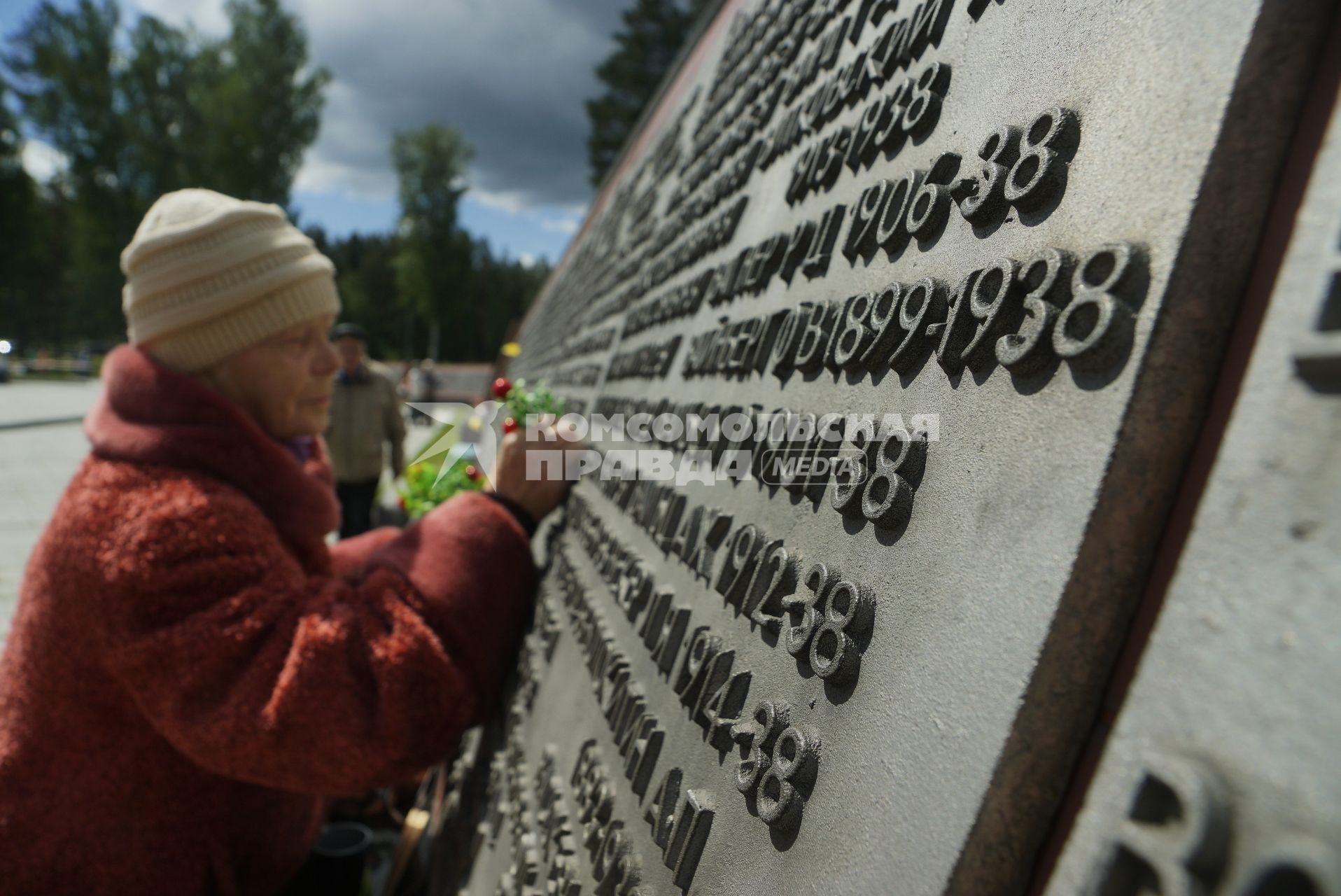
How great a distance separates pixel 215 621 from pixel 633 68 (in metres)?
29.9

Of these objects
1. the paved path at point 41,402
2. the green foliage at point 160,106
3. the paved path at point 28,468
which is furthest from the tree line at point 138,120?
the paved path at point 28,468

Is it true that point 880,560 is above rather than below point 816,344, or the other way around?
below

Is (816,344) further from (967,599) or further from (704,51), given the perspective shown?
(704,51)

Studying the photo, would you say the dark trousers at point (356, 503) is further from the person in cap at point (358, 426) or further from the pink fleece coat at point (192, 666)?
the pink fleece coat at point (192, 666)

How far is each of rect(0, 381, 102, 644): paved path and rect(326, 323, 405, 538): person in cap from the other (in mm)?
1484

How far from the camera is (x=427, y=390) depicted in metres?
17.8

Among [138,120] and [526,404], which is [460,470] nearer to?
[526,404]

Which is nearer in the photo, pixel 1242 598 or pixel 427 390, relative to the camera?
pixel 1242 598

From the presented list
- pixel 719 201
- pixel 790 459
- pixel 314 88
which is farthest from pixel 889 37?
pixel 314 88

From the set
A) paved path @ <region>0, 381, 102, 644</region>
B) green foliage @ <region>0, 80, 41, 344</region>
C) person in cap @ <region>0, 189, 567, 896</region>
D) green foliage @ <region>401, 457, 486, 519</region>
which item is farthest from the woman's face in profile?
green foliage @ <region>0, 80, 41, 344</region>

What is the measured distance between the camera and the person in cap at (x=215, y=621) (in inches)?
49.8

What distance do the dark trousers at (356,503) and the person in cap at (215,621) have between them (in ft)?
13.5

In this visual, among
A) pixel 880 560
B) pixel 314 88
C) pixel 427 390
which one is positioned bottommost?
pixel 427 390

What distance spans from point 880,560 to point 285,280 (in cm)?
148
